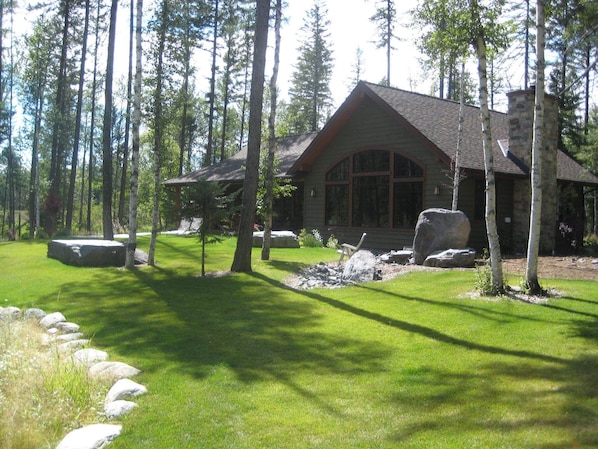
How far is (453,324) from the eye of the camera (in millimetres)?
6395

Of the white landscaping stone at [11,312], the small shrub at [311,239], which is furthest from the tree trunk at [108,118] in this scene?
the white landscaping stone at [11,312]

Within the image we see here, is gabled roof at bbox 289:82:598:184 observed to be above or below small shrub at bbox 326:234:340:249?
above

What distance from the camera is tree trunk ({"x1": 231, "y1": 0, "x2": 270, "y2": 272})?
36.0 ft

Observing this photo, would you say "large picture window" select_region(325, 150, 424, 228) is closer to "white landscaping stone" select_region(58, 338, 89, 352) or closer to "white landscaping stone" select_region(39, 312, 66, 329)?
"white landscaping stone" select_region(39, 312, 66, 329)

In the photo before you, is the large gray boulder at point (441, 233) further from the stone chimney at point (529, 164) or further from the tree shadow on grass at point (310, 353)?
the stone chimney at point (529, 164)

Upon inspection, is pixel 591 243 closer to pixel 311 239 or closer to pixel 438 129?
pixel 438 129

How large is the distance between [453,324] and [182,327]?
139 inches

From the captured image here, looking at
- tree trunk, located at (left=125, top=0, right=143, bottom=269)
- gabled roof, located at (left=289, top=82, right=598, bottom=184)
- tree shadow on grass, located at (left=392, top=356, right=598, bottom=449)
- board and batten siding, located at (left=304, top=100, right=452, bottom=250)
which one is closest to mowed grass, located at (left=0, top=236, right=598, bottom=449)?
tree shadow on grass, located at (left=392, top=356, right=598, bottom=449)

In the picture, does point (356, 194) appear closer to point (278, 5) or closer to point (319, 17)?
point (278, 5)

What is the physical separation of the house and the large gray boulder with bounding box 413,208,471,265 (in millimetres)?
2345

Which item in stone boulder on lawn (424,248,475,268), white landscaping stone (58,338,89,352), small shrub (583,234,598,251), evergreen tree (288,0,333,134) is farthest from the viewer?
evergreen tree (288,0,333,134)

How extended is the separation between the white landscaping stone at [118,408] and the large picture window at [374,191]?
12.3m

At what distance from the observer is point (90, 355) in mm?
5418

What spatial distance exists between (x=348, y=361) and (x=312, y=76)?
34.8 metres
